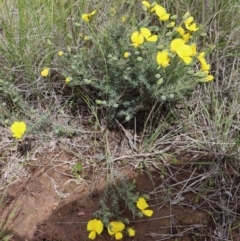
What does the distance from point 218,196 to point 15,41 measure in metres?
1.22

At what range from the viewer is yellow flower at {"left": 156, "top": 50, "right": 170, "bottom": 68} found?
5.46 ft

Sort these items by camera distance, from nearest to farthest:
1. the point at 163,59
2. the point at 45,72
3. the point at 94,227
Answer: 1. the point at 94,227
2. the point at 163,59
3. the point at 45,72

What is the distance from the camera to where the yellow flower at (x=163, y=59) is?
1.66m

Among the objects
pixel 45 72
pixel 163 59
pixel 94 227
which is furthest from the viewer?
pixel 45 72

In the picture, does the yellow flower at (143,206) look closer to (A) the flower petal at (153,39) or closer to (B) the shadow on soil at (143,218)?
(B) the shadow on soil at (143,218)

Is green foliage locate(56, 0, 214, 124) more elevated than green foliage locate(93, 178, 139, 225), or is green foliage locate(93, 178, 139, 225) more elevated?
green foliage locate(56, 0, 214, 124)

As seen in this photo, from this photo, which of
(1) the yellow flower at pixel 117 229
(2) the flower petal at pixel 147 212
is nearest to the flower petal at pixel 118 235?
(1) the yellow flower at pixel 117 229

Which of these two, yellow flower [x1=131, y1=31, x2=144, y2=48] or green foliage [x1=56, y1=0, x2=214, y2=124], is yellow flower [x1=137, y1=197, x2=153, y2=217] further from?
yellow flower [x1=131, y1=31, x2=144, y2=48]

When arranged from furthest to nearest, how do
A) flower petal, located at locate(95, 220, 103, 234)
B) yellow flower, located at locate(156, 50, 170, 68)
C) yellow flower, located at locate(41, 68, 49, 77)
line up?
yellow flower, located at locate(41, 68, 49, 77), yellow flower, located at locate(156, 50, 170, 68), flower petal, located at locate(95, 220, 103, 234)

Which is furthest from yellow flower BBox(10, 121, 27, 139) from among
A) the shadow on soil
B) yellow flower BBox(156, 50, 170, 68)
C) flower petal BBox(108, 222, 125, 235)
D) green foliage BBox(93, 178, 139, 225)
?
yellow flower BBox(156, 50, 170, 68)

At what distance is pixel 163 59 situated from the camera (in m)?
1.67

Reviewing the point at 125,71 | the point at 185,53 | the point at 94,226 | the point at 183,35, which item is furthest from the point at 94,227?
the point at 183,35

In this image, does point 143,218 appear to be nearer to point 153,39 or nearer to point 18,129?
point 18,129

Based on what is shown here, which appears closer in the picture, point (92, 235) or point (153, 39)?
point (92, 235)
